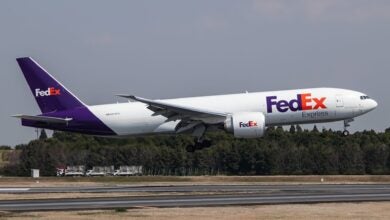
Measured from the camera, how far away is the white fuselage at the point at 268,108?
54.7 metres

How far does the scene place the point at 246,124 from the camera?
5438cm

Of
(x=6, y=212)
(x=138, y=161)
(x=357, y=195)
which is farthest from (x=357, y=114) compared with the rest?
(x=138, y=161)

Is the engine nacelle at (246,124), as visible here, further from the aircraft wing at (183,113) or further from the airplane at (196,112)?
the aircraft wing at (183,113)

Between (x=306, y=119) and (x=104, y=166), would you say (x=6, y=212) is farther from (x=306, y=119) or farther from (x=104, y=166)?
(x=104, y=166)

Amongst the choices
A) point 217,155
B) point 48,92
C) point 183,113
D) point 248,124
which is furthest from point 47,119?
point 217,155

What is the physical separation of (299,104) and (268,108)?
2.01 m

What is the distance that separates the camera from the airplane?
2153 inches

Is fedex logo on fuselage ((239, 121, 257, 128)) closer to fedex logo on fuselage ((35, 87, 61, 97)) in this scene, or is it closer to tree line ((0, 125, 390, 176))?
fedex logo on fuselage ((35, 87, 61, 97))

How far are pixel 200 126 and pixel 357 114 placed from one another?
408 inches

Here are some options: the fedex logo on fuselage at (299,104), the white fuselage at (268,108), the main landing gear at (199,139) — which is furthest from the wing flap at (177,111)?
the fedex logo on fuselage at (299,104)

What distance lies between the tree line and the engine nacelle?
25.8m

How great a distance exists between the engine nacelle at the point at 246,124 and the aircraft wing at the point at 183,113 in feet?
2.89

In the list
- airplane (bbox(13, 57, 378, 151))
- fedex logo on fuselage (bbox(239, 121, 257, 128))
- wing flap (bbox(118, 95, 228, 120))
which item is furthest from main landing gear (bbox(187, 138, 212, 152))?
fedex logo on fuselage (bbox(239, 121, 257, 128))

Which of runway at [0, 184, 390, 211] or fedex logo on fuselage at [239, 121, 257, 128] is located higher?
fedex logo on fuselage at [239, 121, 257, 128]
